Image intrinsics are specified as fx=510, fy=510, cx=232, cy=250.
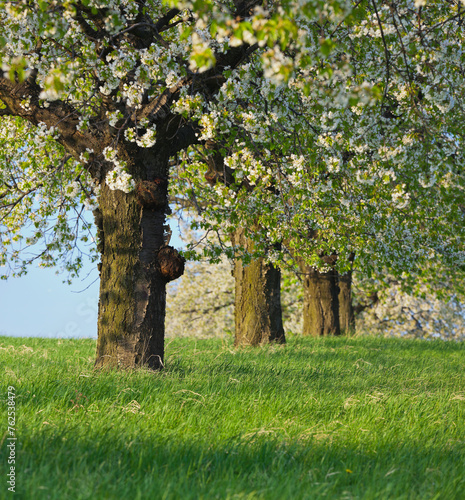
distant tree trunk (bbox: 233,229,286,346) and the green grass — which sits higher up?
distant tree trunk (bbox: 233,229,286,346)

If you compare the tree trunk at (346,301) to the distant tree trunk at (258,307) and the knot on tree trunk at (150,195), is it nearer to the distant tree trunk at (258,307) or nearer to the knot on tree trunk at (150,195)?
the distant tree trunk at (258,307)

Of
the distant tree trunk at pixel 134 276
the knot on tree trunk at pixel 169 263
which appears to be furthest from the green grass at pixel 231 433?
the knot on tree trunk at pixel 169 263

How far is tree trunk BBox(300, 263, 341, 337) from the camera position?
17984 mm

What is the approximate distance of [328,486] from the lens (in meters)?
4.06

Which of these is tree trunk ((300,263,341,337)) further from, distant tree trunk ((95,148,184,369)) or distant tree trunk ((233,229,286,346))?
distant tree trunk ((95,148,184,369))

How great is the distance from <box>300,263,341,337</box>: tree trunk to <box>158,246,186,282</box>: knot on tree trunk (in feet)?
32.6

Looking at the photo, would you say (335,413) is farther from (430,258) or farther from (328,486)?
(430,258)

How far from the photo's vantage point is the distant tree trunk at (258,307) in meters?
13.7

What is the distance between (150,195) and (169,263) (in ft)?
3.87

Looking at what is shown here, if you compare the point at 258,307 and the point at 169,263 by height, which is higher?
the point at 169,263

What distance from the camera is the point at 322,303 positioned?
1806 cm

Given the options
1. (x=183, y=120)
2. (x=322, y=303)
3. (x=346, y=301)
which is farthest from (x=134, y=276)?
(x=346, y=301)

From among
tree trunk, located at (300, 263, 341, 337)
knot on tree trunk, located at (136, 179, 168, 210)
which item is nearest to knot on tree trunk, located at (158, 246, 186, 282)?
knot on tree trunk, located at (136, 179, 168, 210)

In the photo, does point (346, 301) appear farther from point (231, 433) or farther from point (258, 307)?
point (231, 433)
